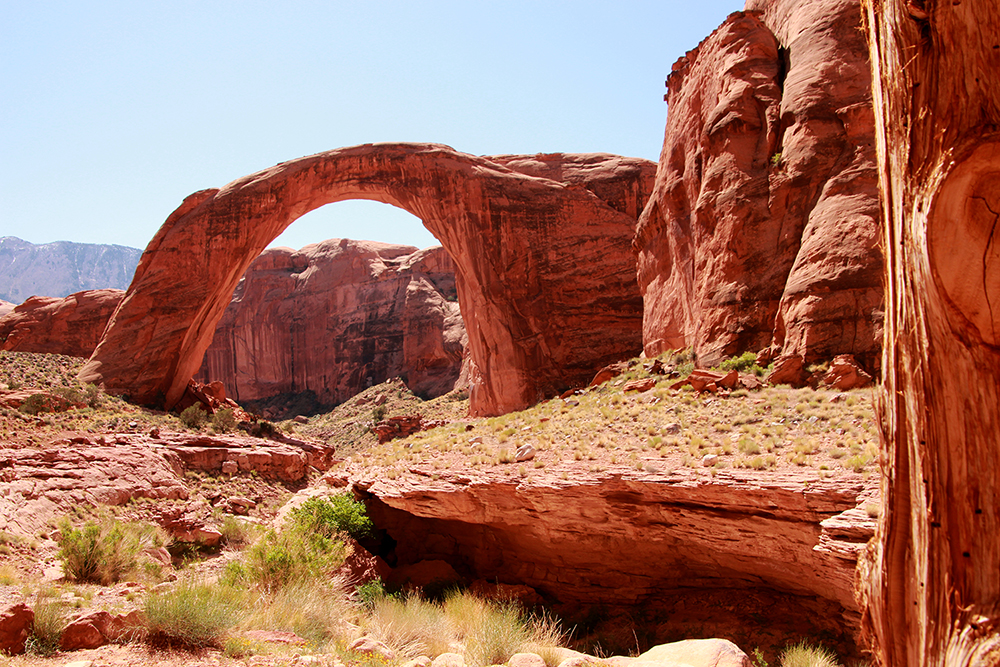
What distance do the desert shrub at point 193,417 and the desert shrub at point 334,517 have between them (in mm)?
9903

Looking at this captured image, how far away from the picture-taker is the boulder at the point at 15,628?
5.29 meters

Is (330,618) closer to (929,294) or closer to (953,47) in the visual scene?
(929,294)

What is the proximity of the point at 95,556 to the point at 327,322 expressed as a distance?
37.1 m

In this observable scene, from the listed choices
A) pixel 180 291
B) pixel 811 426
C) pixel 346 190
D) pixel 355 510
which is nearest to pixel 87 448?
pixel 355 510

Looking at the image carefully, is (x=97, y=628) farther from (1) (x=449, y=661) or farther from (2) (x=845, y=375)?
(2) (x=845, y=375)

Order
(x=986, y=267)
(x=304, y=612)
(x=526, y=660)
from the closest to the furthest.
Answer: (x=986, y=267) < (x=526, y=660) < (x=304, y=612)

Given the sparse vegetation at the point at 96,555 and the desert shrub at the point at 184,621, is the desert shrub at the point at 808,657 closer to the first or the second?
the desert shrub at the point at 184,621

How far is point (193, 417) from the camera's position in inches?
806

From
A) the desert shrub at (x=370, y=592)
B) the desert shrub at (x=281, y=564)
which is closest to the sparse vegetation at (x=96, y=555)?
the desert shrub at (x=281, y=564)

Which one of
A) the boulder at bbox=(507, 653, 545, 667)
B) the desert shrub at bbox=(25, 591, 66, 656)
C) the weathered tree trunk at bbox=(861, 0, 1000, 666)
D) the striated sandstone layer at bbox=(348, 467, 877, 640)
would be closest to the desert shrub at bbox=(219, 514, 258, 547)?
the striated sandstone layer at bbox=(348, 467, 877, 640)

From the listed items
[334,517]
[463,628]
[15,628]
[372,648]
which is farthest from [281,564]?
[15,628]

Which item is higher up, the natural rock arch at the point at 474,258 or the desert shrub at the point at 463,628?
the natural rock arch at the point at 474,258

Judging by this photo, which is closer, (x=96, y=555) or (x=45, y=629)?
(x=45, y=629)

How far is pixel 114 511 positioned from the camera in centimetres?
1253
